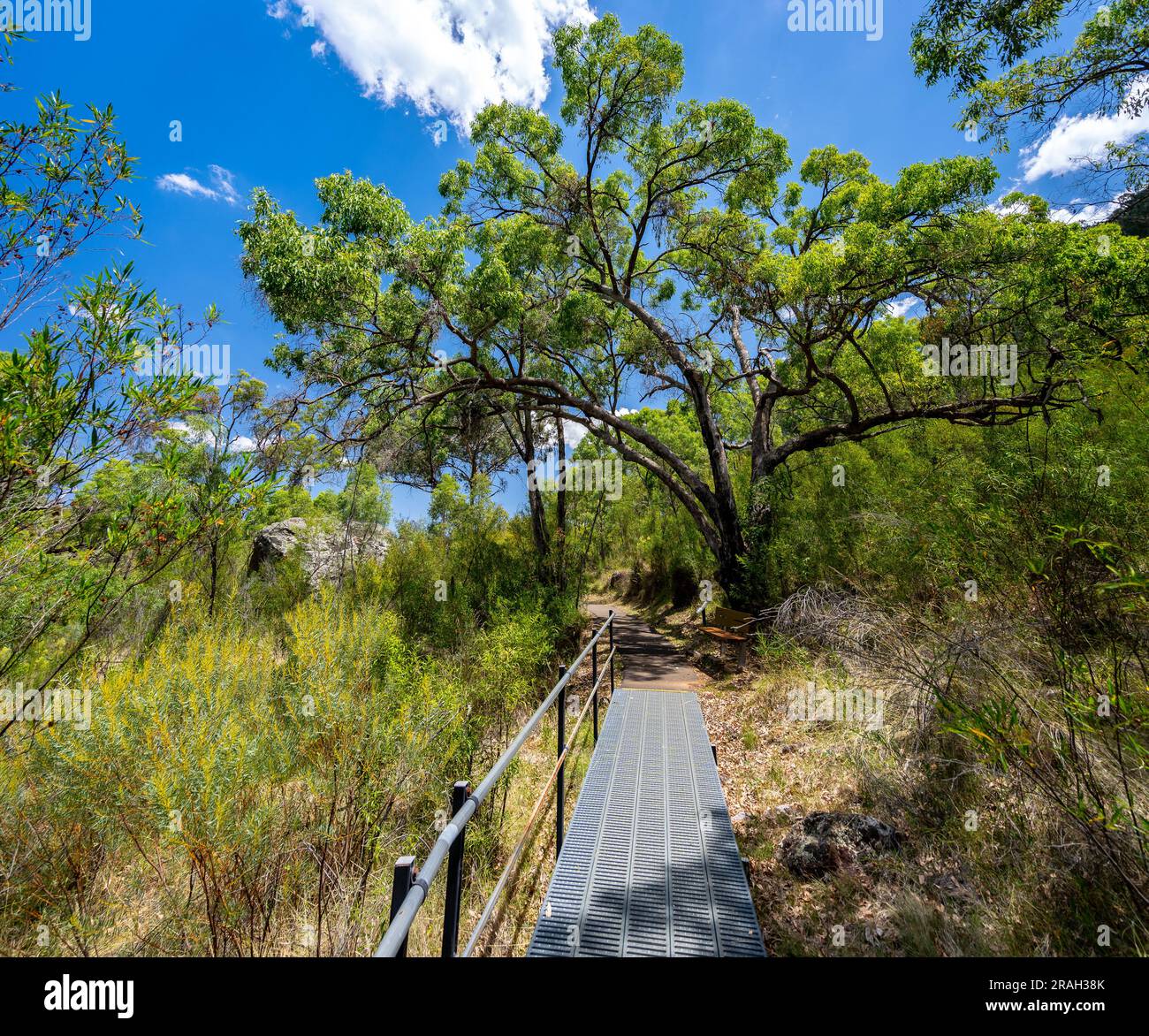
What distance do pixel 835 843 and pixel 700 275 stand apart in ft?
37.8

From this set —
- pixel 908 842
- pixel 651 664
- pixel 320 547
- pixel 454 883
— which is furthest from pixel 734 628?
pixel 320 547

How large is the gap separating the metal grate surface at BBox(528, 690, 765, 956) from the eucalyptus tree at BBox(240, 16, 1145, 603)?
19.2ft

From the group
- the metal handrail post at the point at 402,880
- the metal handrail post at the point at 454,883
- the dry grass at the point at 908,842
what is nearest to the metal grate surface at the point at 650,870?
the dry grass at the point at 908,842

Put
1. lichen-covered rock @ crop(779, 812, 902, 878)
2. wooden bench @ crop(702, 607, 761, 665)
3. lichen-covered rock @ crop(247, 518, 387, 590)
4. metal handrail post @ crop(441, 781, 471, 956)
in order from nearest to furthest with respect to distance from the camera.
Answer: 1. metal handrail post @ crop(441, 781, 471, 956)
2. lichen-covered rock @ crop(779, 812, 902, 878)
3. wooden bench @ crop(702, 607, 761, 665)
4. lichen-covered rock @ crop(247, 518, 387, 590)

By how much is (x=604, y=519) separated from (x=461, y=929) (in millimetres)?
18890

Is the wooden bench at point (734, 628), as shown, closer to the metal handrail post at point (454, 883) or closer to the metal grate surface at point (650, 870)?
the metal grate surface at point (650, 870)

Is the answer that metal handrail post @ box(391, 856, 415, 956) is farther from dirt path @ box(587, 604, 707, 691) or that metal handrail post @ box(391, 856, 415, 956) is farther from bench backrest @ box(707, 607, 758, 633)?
bench backrest @ box(707, 607, 758, 633)

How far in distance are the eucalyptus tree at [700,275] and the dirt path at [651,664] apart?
75.2 inches

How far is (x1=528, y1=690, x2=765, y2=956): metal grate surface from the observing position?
96.6 inches

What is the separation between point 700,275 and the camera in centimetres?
1148

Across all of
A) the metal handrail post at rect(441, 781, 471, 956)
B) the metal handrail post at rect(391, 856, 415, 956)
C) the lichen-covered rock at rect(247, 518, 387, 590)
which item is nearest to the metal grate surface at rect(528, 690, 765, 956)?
the metal handrail post at rect(441, 781, 471, 956)

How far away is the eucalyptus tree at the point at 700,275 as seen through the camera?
7586mm

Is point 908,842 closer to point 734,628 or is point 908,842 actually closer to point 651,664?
point 734,628
